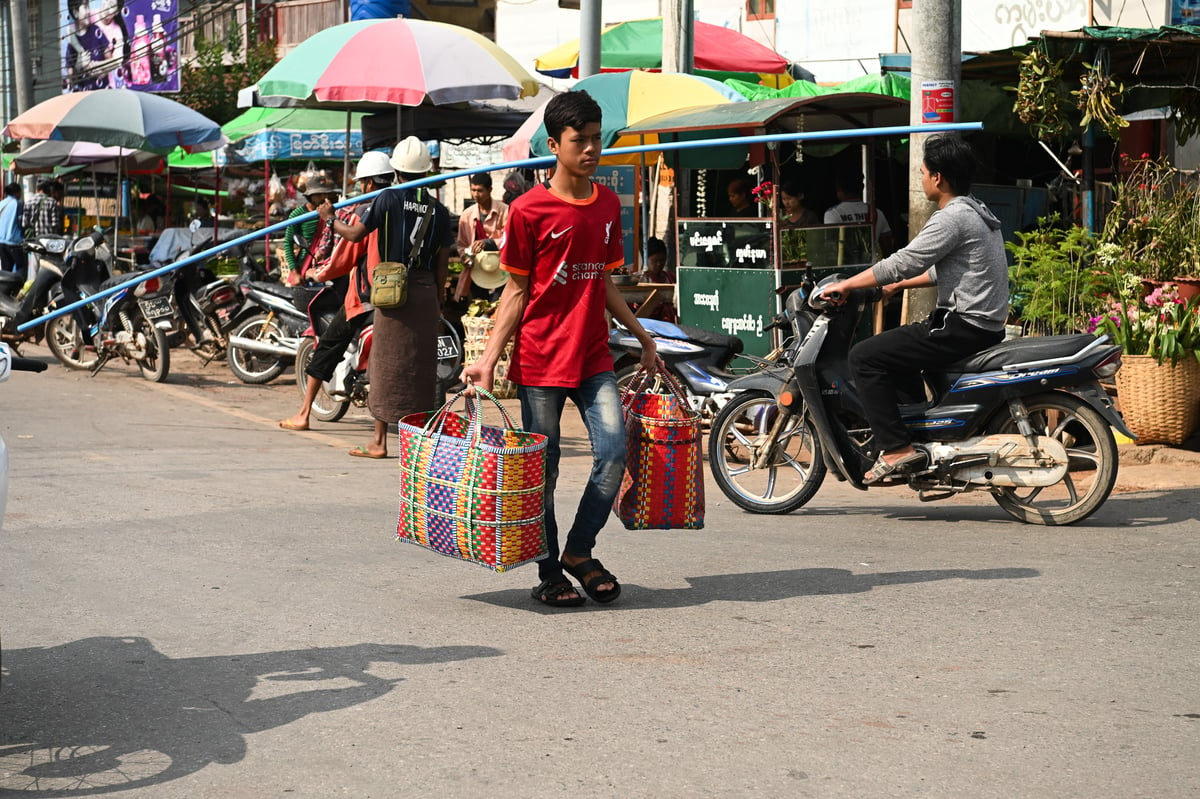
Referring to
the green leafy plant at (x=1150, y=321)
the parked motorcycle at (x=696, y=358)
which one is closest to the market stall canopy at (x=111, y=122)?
the parked motorcycle at (x=696, y=358)

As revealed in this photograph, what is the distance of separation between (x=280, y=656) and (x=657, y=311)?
806 cm

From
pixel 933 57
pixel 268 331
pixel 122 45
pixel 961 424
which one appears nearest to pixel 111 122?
pixel 268 331

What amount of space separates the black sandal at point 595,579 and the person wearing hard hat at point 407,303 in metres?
3.93

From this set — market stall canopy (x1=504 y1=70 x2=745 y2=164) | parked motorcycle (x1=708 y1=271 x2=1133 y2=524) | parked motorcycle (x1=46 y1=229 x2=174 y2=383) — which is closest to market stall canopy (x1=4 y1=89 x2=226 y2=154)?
parked motorcycle (x1=46 y1=229 x2=174 y2=383)

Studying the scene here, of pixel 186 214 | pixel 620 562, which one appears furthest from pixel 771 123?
pixel 186 214

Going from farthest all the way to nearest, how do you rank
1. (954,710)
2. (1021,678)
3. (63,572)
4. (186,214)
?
1. (186,214)
2. (63,572)
3. (1021,678)
4. (954,710)

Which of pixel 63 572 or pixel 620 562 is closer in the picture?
pixel 63 572

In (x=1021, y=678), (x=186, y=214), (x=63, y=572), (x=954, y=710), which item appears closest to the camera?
(x=954, y=710)

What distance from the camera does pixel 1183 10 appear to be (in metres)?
16.2

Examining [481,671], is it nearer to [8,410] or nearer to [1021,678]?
[1021,678]

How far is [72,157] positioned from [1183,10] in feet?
55.1

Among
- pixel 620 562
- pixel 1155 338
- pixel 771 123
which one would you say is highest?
pixel 771 123

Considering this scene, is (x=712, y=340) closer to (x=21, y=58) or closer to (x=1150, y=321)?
(x=1150, y=321)

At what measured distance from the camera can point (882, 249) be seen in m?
12.3
